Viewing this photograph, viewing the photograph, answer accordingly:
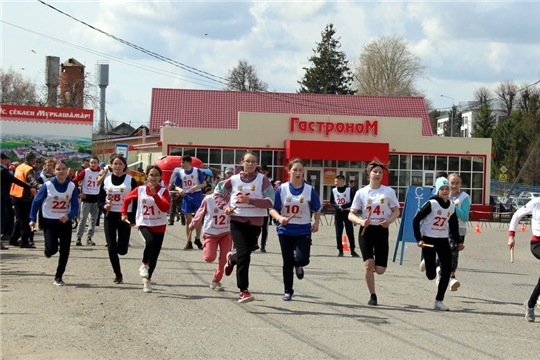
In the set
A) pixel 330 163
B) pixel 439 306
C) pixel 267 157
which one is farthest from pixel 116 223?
pixel 330 163

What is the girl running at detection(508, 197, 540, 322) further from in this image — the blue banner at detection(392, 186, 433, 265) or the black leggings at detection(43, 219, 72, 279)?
the blue banner at detection(392, 186, 433, 265)

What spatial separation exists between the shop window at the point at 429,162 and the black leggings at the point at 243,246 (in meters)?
40.6

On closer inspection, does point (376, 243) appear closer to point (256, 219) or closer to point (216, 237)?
point (256, 219)

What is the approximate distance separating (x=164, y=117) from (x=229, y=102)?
4.99m

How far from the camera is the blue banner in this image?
674 inches

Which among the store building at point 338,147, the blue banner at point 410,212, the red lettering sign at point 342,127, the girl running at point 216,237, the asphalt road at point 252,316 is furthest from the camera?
the red lettering sign at point 342,127

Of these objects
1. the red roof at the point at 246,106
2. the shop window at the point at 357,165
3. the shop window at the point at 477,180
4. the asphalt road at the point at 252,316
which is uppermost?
the red roof at the point at 246,106

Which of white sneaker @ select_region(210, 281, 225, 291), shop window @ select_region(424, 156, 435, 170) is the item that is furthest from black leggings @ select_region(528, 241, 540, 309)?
shop window @ select_region(424, 156, 435, 170)

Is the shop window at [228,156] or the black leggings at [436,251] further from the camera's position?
the shop window at [228,156]

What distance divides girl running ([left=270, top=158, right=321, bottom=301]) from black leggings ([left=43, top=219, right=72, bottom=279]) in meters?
3.14

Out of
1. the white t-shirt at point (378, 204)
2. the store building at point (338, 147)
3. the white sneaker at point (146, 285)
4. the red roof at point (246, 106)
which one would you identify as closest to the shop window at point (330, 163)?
the store building at point (338, 147)

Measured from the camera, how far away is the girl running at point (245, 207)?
1027 cm

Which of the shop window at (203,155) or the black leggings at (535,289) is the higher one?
the shop window at (203,155)

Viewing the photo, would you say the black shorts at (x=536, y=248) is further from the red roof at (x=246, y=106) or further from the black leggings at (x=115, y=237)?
the red roof at (x=246, y=106)
